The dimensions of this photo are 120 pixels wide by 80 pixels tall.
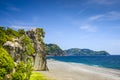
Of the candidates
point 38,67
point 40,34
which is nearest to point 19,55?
point 38,67

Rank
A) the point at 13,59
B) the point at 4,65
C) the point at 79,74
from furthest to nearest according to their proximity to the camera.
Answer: the point at 79,74
the point at 13,59
the point at 4,65

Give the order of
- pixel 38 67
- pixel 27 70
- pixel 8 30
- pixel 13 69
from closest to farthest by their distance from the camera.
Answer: pixel 13 69 < pixel 27 70 < pixel 8 30 < pixel 38 67

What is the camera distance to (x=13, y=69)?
27.0 metres

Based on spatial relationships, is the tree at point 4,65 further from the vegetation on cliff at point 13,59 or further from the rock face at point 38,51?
the rock face at point 38,51

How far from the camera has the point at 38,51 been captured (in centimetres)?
5666

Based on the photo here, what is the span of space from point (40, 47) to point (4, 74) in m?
33.6

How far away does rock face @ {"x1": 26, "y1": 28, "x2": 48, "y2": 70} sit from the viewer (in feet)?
183

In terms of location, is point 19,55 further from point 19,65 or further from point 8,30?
point 8,30

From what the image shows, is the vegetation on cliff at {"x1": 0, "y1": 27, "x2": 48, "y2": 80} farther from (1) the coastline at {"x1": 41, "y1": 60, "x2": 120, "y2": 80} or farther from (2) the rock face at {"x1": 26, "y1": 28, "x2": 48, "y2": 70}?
(2) the rock face at {"x1": 26, "y1": 28, "x2": 48, "y2": 70}

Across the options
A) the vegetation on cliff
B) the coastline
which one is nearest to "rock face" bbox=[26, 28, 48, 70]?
the coastline

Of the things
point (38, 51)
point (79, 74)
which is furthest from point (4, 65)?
point (79, 74)

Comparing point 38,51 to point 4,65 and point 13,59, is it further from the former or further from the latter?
point 4,65

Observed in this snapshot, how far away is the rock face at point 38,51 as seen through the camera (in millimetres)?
55750

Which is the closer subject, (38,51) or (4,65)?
(4,65)
